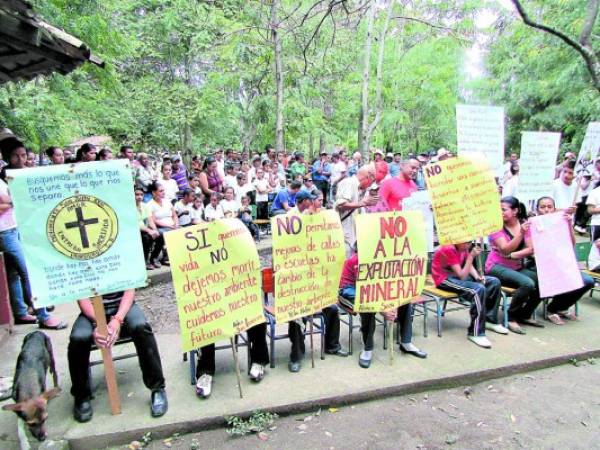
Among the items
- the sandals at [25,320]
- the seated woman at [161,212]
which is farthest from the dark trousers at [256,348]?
the seated woman at [161,212]

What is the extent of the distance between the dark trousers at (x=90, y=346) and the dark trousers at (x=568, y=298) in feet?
15.5

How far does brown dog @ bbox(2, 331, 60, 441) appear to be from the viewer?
2.96m

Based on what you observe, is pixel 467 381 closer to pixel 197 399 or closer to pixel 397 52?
pixel 197 399

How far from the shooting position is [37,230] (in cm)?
304

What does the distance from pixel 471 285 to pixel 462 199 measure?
95cm

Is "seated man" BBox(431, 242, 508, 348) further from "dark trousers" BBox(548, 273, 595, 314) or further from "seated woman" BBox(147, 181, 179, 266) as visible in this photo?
"seated woman" BBox(147, 181, 179, 266)

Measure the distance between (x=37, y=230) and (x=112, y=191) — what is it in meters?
0.55

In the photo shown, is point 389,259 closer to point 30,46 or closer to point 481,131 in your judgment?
point 481,131

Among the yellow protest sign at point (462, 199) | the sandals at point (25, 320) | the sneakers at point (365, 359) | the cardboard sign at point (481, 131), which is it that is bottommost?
the sneakers at point (365, 359)

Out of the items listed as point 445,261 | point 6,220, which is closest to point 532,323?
point 445,261

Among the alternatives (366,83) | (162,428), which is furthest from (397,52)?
(162,428)

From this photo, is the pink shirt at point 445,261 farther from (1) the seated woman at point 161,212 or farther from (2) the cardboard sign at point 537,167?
(1) the seated woman at point 161,212

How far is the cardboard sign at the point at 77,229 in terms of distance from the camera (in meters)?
A: 3.01

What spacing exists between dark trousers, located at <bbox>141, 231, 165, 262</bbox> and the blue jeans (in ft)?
7.58
